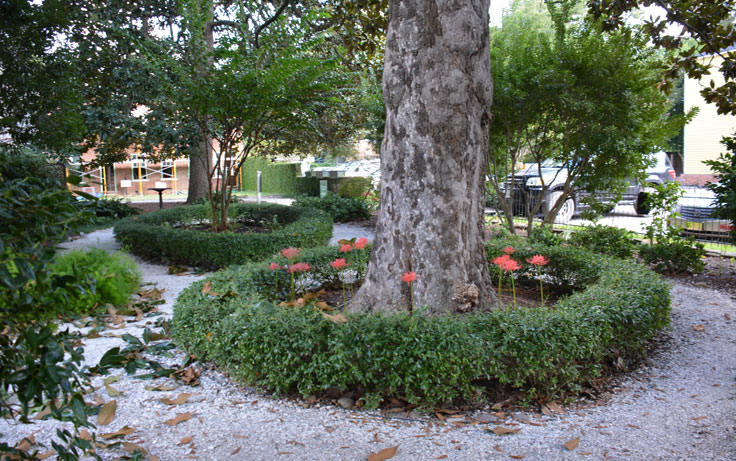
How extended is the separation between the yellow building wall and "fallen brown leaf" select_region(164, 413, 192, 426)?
64.6 feet

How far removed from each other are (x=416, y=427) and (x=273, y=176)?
2869 cm

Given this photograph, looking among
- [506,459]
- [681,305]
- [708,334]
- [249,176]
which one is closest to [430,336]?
[506,459]

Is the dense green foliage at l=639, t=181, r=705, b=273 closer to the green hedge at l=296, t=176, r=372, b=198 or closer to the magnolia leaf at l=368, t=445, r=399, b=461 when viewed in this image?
the magnolia leaf at l=368, t=445, r=399, b=461

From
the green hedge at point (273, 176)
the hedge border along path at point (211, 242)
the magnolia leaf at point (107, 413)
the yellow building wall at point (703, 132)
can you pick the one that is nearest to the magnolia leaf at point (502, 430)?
the magnolia leaf at point (107, 413)

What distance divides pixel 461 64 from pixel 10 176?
10.6 ft

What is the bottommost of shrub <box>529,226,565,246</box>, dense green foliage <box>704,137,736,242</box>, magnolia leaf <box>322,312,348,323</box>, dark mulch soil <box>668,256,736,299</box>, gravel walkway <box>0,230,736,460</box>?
gravel walkway <box>0,230,736,460</box>

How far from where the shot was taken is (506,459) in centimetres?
251

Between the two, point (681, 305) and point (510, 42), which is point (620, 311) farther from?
point (510, 42)

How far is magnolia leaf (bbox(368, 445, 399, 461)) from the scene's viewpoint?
2.48 metres

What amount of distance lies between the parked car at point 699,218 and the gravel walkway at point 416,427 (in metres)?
5.92

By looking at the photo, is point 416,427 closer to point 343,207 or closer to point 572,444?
point 572,444

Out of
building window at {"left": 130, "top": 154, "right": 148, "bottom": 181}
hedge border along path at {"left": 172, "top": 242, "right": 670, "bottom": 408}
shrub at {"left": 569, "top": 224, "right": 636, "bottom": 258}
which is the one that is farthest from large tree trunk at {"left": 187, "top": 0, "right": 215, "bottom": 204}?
building window at {"left": 130, "top": 154, "right": 148, "bottom": 181}

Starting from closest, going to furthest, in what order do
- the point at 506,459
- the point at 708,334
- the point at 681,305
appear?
1. the point at 506,459
2. the point at 708,334
3. the point at 681,305

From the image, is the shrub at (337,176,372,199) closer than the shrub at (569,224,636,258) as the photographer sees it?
No
